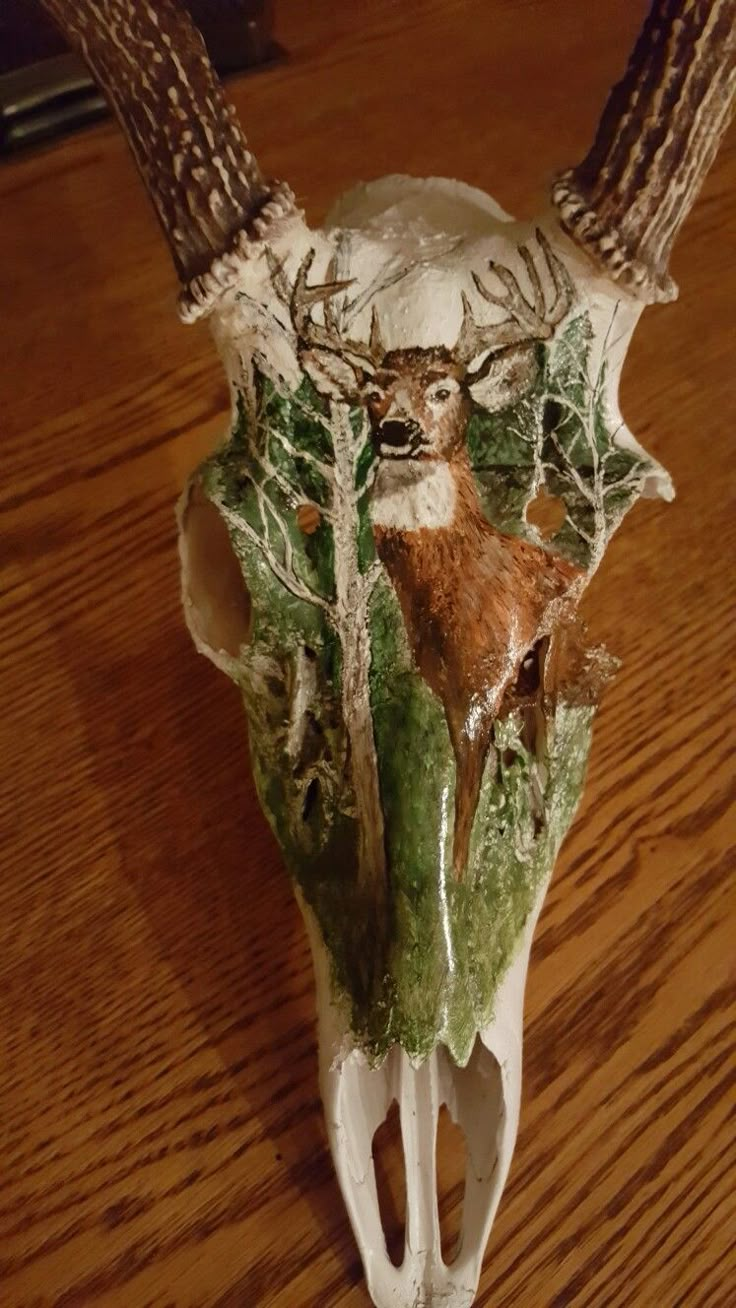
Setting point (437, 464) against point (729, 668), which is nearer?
point (437, 464)

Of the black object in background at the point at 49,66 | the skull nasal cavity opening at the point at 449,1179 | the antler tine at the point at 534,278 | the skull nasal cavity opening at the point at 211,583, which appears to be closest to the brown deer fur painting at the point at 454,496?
the antler tine at the point at 534,278

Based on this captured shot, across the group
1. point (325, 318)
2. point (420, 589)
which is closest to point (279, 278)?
point (325, 318)

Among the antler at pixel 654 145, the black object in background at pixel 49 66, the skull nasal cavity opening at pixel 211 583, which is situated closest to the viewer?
the antler at pixel 654 145

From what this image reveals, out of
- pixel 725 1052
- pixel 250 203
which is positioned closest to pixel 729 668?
pixel 725 1052

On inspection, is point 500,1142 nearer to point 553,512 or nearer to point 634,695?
point 634,695

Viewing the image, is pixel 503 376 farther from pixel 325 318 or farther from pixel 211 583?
pixel 211 583

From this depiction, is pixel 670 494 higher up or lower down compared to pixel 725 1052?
higher up

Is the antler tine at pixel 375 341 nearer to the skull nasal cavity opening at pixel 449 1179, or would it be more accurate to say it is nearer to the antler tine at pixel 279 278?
the antler tine at pixel 279 278
